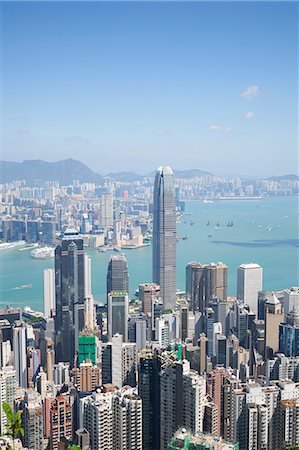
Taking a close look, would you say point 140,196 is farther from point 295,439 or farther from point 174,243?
point 295,439

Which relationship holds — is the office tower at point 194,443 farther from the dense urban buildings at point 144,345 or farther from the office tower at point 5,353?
the office tower at point 5,353

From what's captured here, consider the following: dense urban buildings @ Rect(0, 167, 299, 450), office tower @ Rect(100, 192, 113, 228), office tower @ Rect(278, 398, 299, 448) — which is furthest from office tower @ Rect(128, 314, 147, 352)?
office tower @ Rect(100, 192, 113, 228)

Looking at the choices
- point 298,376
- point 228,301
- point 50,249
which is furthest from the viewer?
point 50,249

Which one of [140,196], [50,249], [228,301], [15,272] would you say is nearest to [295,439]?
[228,301]

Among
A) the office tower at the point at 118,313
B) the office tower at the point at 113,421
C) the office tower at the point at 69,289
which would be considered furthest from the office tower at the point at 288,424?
the office tower at the point at 69,289

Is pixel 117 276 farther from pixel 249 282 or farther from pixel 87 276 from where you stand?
pixel 249 282
